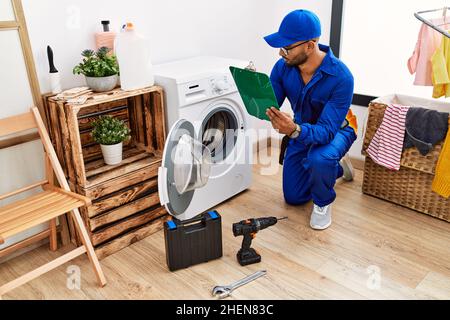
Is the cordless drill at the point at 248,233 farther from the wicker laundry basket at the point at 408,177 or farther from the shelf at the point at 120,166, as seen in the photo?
the wicker laundry basket at the point at 408,177

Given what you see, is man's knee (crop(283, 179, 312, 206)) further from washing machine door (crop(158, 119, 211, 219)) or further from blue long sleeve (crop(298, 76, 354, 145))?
washing machine door (crop(158, 119, 211, 219))

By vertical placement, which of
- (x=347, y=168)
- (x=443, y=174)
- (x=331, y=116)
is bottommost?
(x=347, y=168)

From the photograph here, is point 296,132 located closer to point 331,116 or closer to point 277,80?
point 331,116

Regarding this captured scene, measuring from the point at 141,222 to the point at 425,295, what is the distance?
4.85ft

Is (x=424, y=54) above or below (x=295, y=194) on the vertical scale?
above

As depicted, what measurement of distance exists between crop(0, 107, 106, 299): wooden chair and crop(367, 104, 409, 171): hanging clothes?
1.74 metres

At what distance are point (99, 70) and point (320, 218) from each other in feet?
4.82

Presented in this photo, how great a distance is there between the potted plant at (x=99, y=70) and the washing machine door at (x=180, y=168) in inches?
19.9

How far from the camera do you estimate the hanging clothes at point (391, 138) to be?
246 cm

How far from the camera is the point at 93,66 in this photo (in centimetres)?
212

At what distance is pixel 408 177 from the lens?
2.57 meters

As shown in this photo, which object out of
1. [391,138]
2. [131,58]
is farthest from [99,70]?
[391,138]
